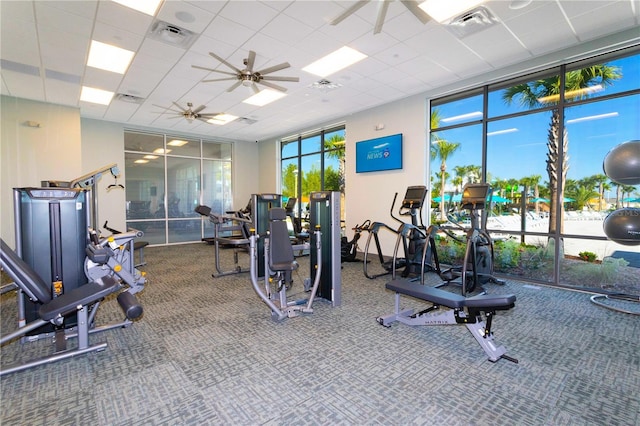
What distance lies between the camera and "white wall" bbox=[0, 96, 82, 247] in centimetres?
625

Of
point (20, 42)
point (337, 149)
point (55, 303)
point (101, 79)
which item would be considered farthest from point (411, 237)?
point (20, 42)

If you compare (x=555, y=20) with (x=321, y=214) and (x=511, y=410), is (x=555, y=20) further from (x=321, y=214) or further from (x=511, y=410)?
(x=511, y=410)

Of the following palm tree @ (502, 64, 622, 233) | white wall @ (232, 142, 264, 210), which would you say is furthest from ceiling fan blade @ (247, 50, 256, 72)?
white wall @ (232, 142, 264, 210)

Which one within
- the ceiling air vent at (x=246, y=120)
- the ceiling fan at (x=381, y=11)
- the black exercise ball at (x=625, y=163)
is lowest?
the black exercise ball at (x=625, y=163)

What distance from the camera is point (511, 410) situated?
76.9 inches

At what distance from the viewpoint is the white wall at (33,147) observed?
20.5ft

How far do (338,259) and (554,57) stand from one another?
4.36 metres

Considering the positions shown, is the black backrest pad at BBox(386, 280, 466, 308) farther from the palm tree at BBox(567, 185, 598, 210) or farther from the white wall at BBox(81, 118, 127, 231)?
the white wall at BBox(81, 118, 127, 231)

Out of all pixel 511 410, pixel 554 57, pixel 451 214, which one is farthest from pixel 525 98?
pixel 511 410

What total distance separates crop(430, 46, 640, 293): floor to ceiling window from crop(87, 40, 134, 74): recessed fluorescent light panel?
5655 mm

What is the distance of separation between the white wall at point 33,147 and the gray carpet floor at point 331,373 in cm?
408

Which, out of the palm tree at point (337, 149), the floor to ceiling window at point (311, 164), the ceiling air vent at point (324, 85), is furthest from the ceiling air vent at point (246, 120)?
the ceiling air vent at point (324, 85)

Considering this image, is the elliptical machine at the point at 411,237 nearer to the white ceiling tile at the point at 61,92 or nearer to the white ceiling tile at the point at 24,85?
the white ceiling tile at the point at 61,92

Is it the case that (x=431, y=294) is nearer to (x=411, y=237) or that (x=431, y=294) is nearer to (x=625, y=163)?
(x=411, y=237)
